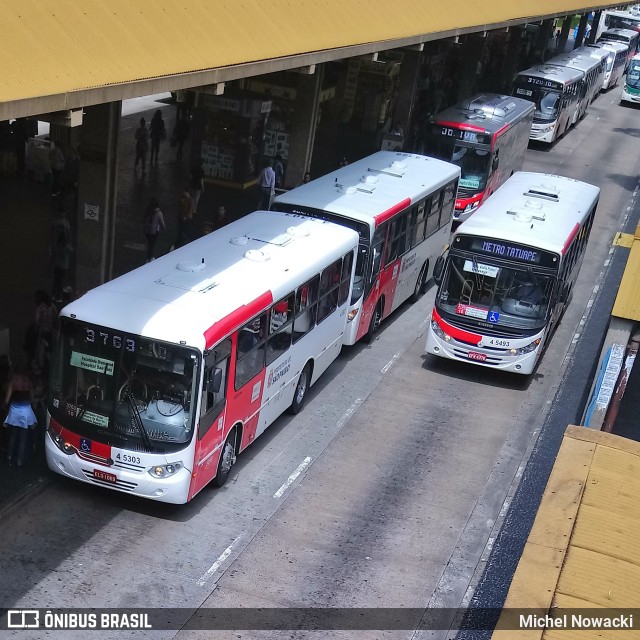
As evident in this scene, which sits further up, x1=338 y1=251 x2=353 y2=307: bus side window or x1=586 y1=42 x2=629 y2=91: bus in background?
x1=338 y1=251 x2=353 y2=307: bus side window

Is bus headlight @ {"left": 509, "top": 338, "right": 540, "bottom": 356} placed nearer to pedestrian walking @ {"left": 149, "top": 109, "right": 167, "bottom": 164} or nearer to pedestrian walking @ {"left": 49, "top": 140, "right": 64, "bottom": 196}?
pedestrian walking @ {"left": 49, "top": 140, "right": 64, "bottom": 196}

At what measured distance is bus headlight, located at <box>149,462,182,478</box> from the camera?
13680 mm

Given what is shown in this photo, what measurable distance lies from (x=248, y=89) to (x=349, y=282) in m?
14.6

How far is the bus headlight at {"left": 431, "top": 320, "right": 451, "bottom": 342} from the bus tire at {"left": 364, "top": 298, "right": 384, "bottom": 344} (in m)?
1.54

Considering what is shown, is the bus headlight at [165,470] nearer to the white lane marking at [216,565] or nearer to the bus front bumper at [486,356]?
the white lane marking at [216,565]

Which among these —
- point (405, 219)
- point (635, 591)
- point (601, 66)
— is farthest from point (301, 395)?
point (601, 66)

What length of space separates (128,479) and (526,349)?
29.1 ft

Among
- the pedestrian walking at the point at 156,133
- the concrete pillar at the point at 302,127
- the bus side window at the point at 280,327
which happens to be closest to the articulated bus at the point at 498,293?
the bus side window at the point at 280,327

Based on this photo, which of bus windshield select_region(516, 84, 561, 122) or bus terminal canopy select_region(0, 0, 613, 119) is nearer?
bus terminal canopy select_region(0, 0, 613, 119)

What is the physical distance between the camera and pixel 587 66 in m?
51.9

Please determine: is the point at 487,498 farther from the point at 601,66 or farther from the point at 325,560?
the point at 601,66

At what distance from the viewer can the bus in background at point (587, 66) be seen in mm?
50772

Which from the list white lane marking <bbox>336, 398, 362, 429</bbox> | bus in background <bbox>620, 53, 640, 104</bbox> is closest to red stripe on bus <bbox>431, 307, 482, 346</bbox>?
white lane marking <bbox>336, 398, 362, 429</bbox>

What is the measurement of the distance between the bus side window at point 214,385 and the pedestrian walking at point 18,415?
2.54 meters
